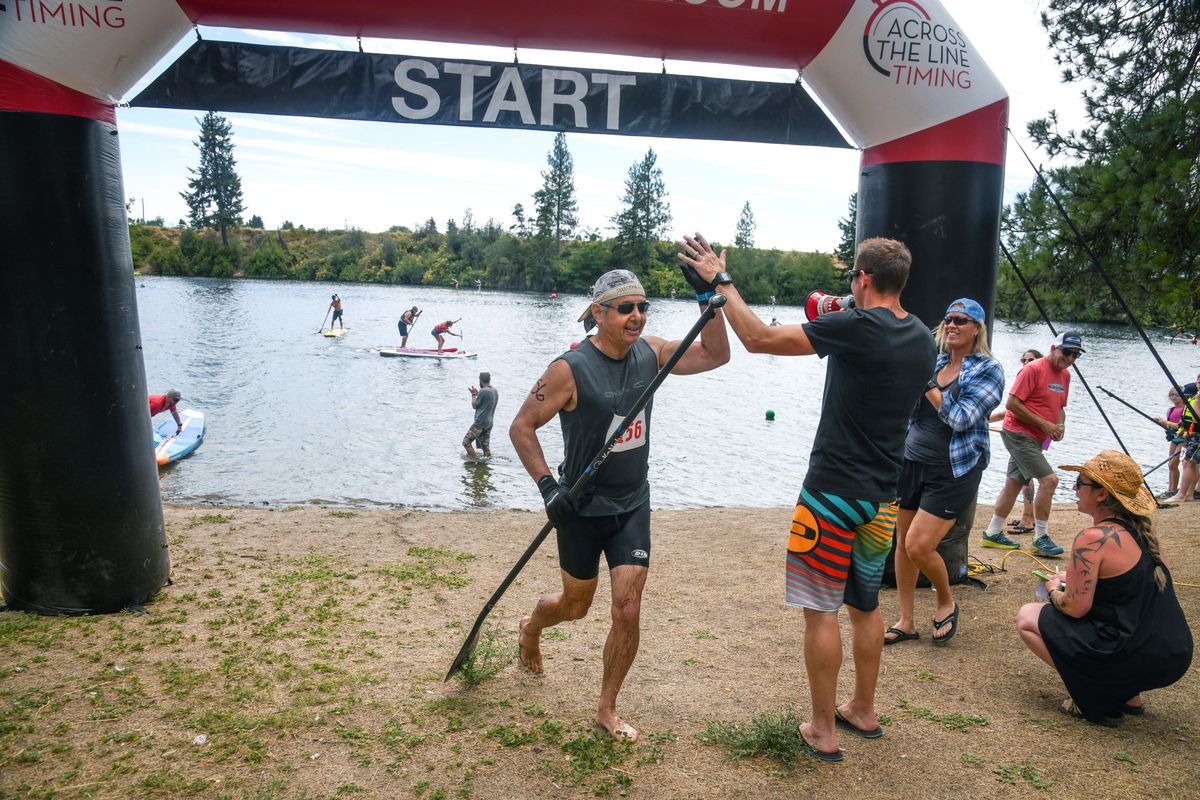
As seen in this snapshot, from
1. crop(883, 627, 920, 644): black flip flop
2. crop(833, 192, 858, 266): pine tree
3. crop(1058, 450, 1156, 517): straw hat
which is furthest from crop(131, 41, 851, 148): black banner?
crop(833, 192, 858, 266): pine tree

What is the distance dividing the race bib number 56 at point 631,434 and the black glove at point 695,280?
0.69m

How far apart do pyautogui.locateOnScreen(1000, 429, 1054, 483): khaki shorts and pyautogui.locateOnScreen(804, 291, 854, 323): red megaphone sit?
460 centimetres

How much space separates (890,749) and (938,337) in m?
2.82

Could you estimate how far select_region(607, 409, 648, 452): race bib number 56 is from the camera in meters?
3.81

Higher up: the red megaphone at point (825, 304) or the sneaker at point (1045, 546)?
the red megaphone at point (825, 304)

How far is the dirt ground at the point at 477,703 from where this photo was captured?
3.45m

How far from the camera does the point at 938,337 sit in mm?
5422

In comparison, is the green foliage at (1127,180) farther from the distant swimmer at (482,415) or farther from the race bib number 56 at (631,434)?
the distant swimmer at (482,415)

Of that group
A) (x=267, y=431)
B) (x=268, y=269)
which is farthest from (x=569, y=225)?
(x=267, y=431)

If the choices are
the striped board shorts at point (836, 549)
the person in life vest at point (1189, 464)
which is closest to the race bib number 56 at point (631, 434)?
the striped board shorts at point (836, 549)

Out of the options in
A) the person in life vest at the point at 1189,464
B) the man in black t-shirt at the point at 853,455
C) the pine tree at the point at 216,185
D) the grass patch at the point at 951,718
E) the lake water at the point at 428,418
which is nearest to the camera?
the man in black t-shirt at the point at 853,455

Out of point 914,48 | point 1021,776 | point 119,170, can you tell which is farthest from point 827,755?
point 119,170

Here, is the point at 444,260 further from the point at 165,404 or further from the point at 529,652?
the point at 529,652

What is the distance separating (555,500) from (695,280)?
118 centimetres
